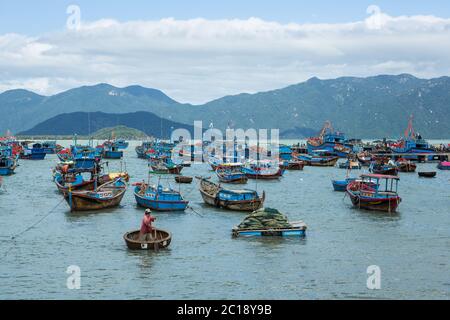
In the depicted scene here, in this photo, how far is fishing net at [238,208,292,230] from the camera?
37719 mm

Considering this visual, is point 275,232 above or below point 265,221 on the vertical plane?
below

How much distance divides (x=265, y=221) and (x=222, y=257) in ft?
21.7

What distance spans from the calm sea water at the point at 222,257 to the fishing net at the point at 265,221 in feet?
5.35

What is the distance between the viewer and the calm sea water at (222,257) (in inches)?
1028

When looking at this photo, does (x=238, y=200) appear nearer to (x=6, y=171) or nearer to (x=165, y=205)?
(x=165, y=205)

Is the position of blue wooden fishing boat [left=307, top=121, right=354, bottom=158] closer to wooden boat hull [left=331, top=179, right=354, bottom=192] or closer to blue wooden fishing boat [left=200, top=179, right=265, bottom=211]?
wooden boat hull [left=331, top=179, right=354, bottom=192]

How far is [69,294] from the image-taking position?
995 inches

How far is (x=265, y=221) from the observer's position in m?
37.9

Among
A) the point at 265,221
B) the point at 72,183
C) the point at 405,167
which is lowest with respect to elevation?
the point at 405,167

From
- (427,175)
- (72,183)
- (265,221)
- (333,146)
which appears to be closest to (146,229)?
(265,221)

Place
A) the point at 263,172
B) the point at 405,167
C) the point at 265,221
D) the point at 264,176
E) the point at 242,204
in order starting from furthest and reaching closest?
the point at 405,167
the point at 263,172
the point at 264,176
the point at 242,204
the point at 265,221

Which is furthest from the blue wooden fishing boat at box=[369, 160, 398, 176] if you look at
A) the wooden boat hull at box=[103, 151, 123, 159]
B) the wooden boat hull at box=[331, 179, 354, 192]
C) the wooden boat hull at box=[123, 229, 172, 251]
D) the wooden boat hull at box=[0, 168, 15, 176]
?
the wooden boat hull at box=[103, 151, 123, 159]

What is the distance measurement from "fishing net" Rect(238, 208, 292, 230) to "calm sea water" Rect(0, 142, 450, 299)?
1630 mm

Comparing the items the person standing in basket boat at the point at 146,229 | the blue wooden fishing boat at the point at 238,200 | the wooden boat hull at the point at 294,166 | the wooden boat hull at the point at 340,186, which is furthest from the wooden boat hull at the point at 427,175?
the person standing in basket boat at the point at 146,229
